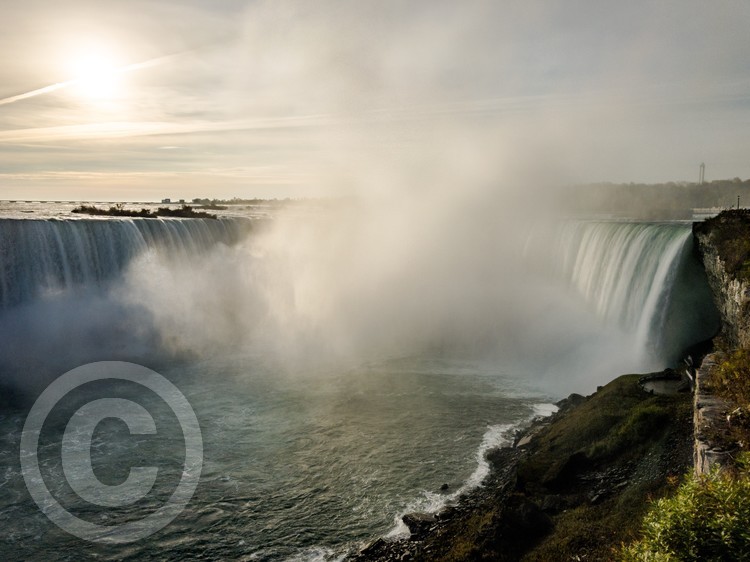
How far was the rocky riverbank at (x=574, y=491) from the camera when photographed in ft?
29.7

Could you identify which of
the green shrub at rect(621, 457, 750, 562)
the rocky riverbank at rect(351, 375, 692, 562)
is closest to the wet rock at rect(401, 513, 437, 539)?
the rocky riverbank at rect(351, 375, 692, 562)

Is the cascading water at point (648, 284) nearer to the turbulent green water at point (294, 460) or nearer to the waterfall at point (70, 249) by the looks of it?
the turbulent green water at point (294, 460)

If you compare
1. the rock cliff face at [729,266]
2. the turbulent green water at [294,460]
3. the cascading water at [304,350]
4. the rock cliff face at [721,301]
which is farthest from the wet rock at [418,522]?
the rock cliff face at [729,266]

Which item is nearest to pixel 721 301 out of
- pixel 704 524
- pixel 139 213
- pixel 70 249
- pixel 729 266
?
pixel 729 266

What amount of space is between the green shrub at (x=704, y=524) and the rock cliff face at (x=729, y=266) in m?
7.78

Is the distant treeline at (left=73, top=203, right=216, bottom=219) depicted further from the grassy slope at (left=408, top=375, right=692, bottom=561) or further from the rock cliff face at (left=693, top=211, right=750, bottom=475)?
the rock cliff face at (left=693, top=211, right=750, bottom=475)

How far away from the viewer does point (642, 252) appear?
2184 cm

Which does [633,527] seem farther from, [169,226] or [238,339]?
[169,226]

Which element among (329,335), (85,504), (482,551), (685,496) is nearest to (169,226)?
(329,335)

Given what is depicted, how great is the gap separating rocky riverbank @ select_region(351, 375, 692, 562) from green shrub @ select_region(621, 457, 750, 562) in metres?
2.83

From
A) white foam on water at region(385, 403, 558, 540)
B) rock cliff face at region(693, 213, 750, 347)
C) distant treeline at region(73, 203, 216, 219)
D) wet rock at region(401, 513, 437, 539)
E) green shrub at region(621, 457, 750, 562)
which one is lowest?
white foam on water at region(385, 403, 558, 540)

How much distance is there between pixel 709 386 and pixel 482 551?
4.90 metres

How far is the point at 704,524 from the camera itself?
5.15 meters

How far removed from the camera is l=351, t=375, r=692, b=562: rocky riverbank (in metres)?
9.05
